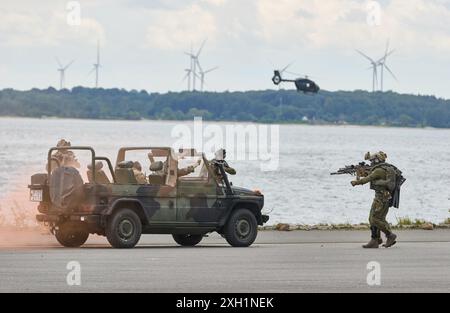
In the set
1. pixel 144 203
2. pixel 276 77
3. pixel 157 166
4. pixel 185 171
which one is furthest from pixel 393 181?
pixel 276 77

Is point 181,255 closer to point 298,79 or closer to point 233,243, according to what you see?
point 233,243

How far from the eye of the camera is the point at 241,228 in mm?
24750

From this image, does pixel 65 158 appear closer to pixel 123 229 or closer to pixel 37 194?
pixel 37 194

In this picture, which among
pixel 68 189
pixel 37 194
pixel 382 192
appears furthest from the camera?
pixel 382 192

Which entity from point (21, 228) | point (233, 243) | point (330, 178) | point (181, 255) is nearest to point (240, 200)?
point (233, 243)

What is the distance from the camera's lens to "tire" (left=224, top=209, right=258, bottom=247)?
80.7 ft

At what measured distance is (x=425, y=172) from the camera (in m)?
97.2

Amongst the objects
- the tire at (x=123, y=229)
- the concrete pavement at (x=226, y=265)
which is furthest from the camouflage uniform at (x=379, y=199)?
the tire at (x=123, y=229)

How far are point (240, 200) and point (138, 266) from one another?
211 inches

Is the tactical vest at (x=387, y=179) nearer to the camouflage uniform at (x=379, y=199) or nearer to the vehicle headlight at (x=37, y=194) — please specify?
the camouflage uniform at (x=379, y=199)

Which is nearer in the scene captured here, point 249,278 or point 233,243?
point 249,278

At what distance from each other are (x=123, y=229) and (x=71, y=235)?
1056mm

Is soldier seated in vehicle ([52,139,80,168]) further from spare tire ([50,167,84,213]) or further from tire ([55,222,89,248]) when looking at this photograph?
tire ([55,222,89,248])

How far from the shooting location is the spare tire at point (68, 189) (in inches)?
912
